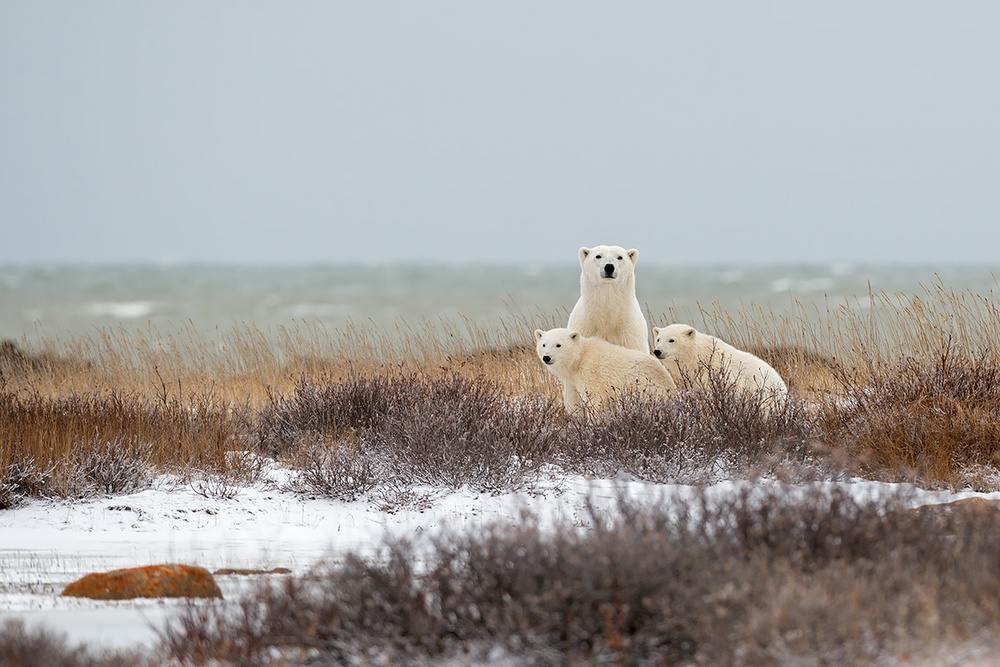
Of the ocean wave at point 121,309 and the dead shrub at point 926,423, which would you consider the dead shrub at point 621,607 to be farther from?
the ocean wave at point 121,309

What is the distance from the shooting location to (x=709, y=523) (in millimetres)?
3877

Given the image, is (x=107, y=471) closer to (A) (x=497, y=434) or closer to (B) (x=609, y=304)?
(A) (x=497, y=434)

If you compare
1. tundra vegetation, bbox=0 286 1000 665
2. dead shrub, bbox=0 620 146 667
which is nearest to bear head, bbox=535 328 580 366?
tundra vegetation, bbox=0 286 1000 665

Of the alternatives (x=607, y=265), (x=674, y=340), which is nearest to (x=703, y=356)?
(x=674, y=340)

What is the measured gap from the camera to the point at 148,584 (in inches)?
157

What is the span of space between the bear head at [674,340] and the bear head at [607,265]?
0.73 meters

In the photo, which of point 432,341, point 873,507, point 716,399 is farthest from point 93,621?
point 432,341

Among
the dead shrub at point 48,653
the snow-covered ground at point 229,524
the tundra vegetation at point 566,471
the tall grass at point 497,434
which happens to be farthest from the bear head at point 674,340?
the dead shrub at point 48,653

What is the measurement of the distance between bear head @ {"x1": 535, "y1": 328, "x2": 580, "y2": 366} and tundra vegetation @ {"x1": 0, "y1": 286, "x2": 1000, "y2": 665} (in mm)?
411

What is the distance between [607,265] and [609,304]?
396 millimetres

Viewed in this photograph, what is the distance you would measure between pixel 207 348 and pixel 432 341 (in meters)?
2.95

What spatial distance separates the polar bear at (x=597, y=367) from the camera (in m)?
7.66

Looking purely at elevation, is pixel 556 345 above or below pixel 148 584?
above

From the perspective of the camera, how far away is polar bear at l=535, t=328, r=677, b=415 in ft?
25.1
